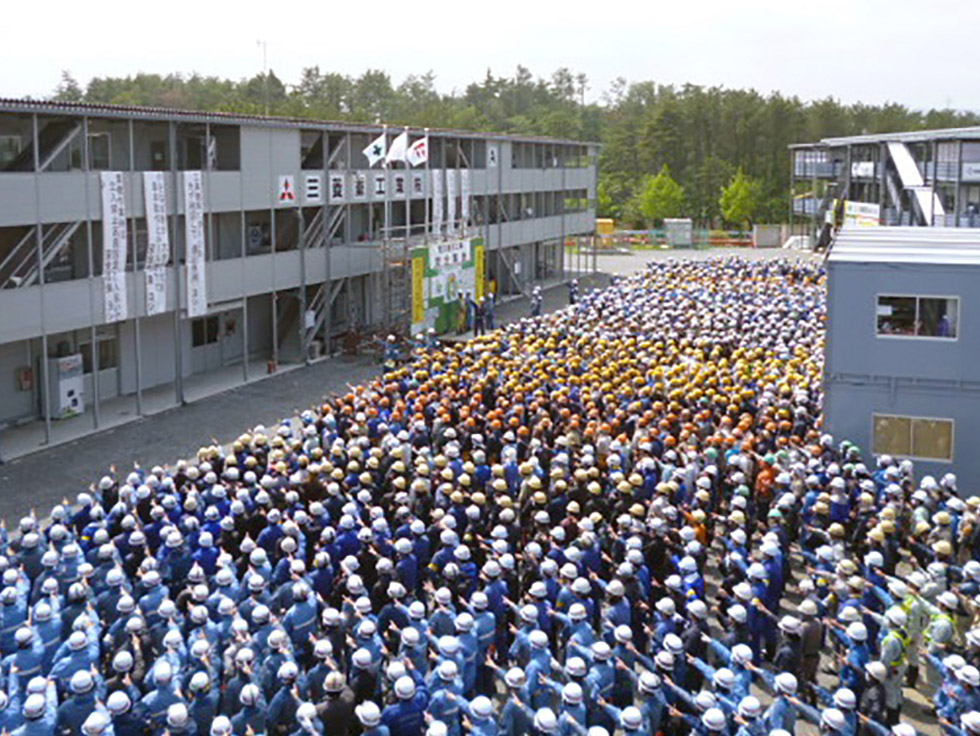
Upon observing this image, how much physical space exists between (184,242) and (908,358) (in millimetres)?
15761

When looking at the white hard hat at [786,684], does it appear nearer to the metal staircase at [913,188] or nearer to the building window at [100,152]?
the building window at [100,152]

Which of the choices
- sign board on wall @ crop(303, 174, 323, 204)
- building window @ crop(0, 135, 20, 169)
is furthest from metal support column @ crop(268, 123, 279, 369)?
building window @ crop(0, 135, 20, 169)

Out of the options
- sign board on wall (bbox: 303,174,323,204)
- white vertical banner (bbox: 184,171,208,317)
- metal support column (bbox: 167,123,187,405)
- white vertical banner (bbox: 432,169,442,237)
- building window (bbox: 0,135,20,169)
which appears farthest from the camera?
white vertical banner (bbox: 432,169,442,237)

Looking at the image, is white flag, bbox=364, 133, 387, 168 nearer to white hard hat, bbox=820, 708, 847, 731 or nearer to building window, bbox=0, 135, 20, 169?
building window, bbox=0, 135, 20, 169

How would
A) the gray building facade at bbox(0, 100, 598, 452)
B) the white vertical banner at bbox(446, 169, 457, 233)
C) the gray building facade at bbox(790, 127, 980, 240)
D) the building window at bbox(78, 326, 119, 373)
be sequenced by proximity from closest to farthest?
the gray building facade at bbox(0, 100, 598, 452)
the building window at bbox(78, 326, 119, 373)
the white vertical banner at bbox(446, 169, 457, 233)
the gray building facade at bbox(790, 127, 980, 240)

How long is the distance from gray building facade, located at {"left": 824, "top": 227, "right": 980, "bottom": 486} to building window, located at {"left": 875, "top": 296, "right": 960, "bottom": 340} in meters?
0.02

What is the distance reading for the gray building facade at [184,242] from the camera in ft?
69.8

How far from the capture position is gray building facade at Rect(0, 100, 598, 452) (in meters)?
21.3

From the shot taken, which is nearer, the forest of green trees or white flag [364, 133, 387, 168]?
white flag [364, 133, 387, 168]

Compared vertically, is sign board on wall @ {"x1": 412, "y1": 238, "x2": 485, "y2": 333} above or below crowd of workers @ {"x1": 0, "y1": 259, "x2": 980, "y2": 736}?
above

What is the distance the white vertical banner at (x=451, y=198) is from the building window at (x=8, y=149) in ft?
50.8

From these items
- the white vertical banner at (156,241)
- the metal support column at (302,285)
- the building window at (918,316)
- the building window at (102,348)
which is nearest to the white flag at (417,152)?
the metal support column at (302,285)

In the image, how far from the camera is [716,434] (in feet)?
55.7

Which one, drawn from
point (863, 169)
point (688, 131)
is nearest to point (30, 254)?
point (863, 169)
